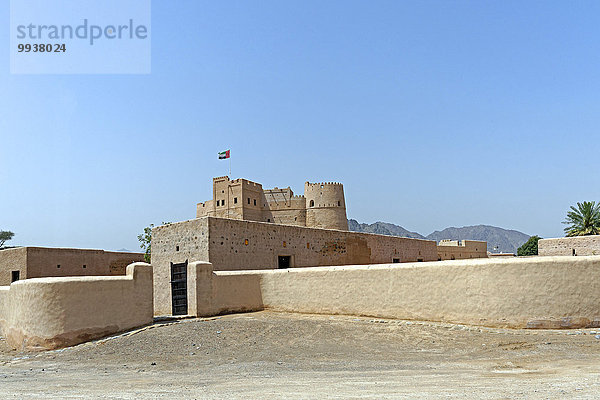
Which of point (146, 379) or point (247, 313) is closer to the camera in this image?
point (146, 379)

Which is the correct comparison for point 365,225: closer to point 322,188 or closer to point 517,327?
point 322,188

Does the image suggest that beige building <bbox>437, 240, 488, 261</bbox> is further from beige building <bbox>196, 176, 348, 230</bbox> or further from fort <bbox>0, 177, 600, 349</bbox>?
fort <bbox>0, 177, 600, 349</bbox>

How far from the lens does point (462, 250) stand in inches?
1570

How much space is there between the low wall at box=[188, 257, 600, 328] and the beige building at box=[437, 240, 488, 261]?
70.5 ft

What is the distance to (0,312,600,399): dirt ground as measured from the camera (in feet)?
23.5

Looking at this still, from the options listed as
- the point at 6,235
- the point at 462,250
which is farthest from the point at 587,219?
the point at 6,235

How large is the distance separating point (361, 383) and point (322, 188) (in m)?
37.9

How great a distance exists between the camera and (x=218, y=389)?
7.51 m

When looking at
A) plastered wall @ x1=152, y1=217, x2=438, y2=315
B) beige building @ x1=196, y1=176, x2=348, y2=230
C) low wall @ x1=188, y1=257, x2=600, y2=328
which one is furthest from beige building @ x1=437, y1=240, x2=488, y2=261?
low wall @ x1=188, y1=257, x2=600, y2=328

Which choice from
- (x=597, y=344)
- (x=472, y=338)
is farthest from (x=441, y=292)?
(x=597, y=344)

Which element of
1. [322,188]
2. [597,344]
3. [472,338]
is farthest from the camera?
[322,188]

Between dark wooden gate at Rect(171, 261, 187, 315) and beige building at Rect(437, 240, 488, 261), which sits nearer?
dark wooden gate at Rect(171, 261, 187, 315)

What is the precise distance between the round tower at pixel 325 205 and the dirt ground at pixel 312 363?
29638 mm

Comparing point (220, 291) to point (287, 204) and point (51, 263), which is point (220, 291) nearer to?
point (51, 263)
